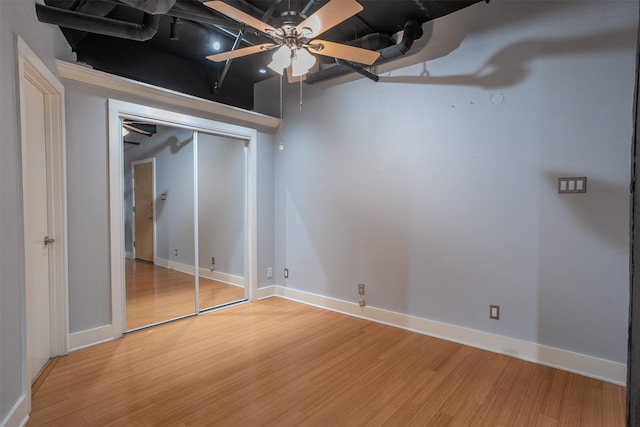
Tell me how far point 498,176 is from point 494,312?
3.82ft

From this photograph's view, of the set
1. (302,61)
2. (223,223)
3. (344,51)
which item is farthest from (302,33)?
(223,223)

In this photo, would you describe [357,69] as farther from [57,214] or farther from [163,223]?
[57,214]

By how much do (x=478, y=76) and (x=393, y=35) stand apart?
39.7 inches

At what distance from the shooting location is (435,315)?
3066 millimetres

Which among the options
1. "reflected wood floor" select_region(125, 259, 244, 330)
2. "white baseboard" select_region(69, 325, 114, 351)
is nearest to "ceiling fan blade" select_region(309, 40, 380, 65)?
"reflected wood floor" select_region(125, 259, 244, 330)

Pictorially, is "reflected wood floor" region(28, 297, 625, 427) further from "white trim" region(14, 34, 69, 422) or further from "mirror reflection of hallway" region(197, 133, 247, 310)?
"mirror reflection of hallway" region(197, 133, 247, 310)

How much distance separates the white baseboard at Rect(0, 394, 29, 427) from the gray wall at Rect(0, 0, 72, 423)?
0.03 m

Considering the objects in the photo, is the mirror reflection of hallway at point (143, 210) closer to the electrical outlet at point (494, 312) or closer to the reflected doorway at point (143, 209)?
the reflected doorway at point (143, 209)

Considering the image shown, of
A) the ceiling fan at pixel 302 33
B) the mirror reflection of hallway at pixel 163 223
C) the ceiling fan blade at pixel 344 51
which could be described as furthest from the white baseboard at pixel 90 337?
the ceiling fan blade at pixel 344 51

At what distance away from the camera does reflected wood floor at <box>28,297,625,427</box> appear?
1.92 m

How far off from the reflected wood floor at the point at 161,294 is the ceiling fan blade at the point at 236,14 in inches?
99.7

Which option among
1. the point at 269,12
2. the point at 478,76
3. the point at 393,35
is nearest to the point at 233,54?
the point at 269,12

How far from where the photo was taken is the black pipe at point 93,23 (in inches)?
85.0

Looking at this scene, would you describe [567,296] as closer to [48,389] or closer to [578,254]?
[578,254]
